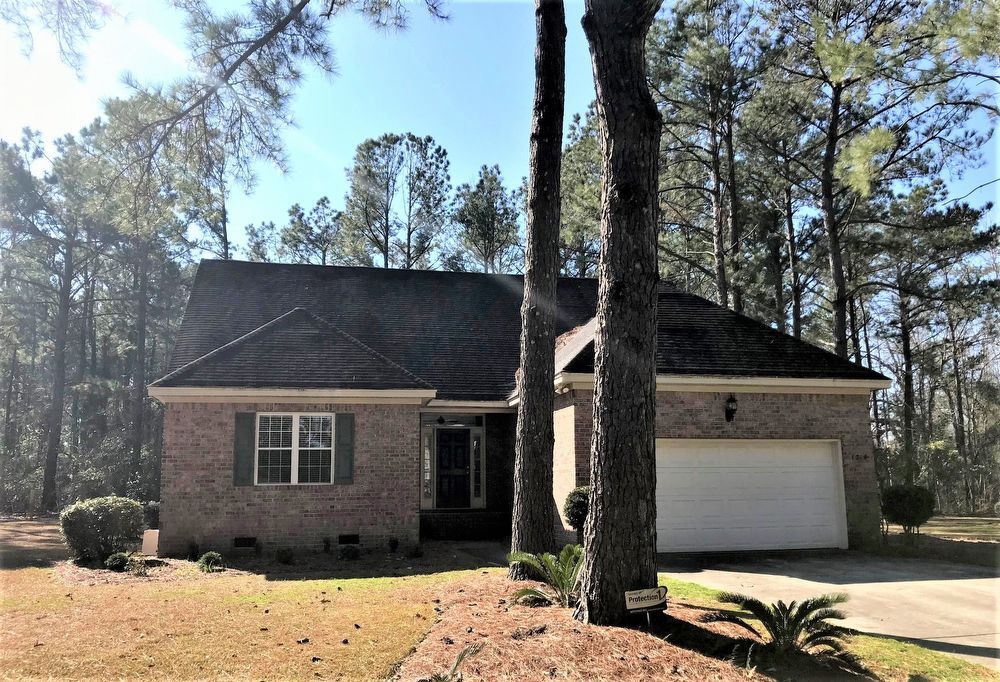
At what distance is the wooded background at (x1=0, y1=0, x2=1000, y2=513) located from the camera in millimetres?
10188

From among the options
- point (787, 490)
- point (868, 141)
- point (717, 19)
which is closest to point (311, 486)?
point (787, 490)

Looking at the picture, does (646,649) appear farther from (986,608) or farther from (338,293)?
(338,293)

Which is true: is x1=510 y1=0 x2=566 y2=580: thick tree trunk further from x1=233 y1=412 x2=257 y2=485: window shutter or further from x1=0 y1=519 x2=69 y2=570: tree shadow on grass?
x1=0 y1=519 x2=69 y2=570: tree shadow on grass

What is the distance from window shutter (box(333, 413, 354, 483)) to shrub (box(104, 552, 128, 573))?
3.44 metres

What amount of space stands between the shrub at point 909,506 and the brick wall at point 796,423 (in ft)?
2.22

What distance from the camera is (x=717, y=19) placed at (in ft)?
65.7

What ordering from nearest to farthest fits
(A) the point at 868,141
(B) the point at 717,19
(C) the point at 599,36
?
(C) the point at 599,36 → (A) the point at 868,141 → (B) the point at 717,19

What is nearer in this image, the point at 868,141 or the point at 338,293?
the point at 868,141

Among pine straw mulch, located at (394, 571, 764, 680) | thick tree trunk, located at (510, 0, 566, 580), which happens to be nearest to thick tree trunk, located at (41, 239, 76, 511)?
thick tree trunk, located at (510, 0, 566, 580)

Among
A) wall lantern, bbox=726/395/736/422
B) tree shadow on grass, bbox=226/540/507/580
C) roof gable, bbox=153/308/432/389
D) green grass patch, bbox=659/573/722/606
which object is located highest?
roof gable, bbox=153/308/432/389

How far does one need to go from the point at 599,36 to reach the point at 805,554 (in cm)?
993

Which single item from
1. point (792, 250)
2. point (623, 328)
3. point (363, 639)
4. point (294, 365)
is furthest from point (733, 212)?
point (363, 639)

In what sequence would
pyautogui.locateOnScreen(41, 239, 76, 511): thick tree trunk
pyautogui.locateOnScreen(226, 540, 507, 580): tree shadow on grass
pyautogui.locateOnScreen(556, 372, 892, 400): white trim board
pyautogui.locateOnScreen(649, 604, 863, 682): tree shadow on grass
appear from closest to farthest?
pyautogui.locateOnScreen(649, 604, 863, 682): tree shadow on grass, pyautogui.locateOnScreen(226, 540, 507, 580): tree shadow on grass, pyautogui.locateOnScreen(556, 372, 892, 400): white trim board, pyautogui.locateOnScreen(41, 239, 76, 511): thick tree trunk

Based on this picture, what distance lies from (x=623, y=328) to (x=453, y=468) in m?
10.4
